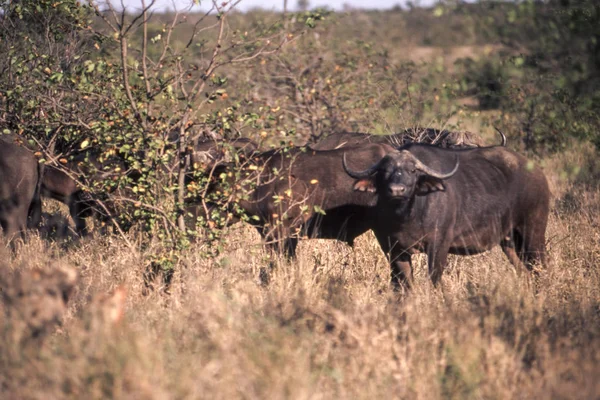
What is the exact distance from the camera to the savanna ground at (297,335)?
3695mm

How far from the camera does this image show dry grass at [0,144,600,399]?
368 cm

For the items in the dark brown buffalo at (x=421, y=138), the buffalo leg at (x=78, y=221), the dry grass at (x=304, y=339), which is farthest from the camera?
the dark brown buffalo at (x=421, y=138)

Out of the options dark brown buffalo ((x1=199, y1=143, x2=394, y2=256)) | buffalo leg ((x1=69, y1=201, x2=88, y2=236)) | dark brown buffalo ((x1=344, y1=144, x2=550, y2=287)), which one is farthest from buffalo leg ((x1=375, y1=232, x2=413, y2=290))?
buffalo leg ((x1=69, y1=201, x2=88, y2=236))

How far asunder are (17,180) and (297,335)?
498 centimetres

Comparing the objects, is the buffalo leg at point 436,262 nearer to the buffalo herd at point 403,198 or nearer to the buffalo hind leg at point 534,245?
the buffalo herd at point 403,198

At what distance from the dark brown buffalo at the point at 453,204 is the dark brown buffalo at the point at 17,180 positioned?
392cm

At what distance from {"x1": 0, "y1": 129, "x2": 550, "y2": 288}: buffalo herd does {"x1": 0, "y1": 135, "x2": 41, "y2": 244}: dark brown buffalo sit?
0.09 m

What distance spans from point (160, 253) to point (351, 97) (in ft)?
21.5

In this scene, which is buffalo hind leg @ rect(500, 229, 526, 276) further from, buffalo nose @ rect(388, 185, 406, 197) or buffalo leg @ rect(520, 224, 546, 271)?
buffalo nose @ rect(388, 185, 406, 197)

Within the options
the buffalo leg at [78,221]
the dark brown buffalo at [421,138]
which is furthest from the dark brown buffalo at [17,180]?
the dark brown buffalo at [421,138]

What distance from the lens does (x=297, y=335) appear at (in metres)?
4.39

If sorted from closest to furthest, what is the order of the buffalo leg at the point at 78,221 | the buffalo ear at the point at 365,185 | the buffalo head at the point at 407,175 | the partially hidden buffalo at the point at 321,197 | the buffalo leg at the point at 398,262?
the buffalo head at the point at 407,175 → the buffalo leg at the point at 398,262 → the buffalo ear at the point at 365,185 → the partially hidden buffalo at the point at 321,197 → the buffalo leg at the point at 78,221

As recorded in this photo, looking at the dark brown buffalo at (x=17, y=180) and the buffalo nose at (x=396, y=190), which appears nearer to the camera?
the buffalo nose at (x=396, y=190)

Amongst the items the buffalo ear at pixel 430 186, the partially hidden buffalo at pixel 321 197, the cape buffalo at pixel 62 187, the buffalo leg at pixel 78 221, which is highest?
the buffalo ear at pixel 430 186
